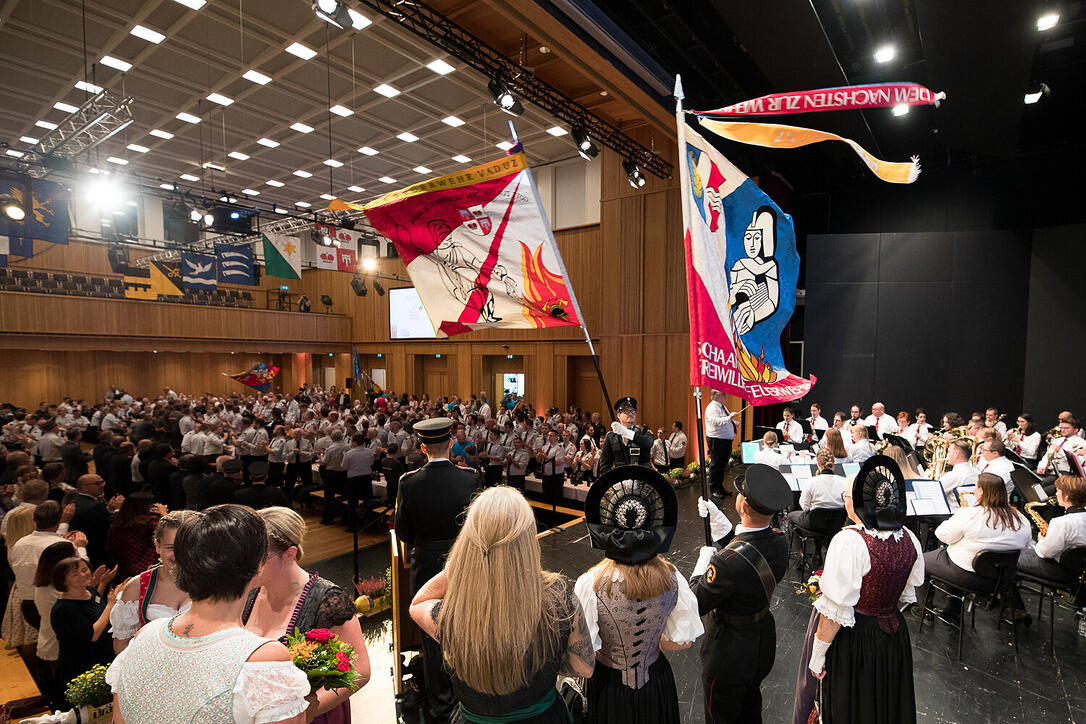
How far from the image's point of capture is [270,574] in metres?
1.96

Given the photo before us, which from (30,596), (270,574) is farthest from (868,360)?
(30,596)

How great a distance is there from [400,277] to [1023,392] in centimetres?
2098

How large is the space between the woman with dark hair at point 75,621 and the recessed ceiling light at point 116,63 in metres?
11.3

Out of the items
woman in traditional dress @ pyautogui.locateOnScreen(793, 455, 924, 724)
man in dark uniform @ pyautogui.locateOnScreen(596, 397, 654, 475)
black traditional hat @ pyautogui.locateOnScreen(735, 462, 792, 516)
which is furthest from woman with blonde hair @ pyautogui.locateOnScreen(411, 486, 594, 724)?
man in dark uniform @ pyautogui.locateOnScreen(596, 397, 654, 475)

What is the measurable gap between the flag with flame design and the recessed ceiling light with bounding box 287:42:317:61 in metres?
7.86

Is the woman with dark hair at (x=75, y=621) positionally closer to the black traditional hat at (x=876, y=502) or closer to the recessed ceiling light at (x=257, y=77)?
the black traditional hat at (x=876, y=502)

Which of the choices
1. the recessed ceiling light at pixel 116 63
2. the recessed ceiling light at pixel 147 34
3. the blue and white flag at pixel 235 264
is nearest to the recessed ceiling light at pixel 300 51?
the recessed ceiling light at pixel 147 34

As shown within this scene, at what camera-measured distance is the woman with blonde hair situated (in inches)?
60.5

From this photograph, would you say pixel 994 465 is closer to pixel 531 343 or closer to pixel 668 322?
pixel 668 322

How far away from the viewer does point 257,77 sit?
10297 millimetres

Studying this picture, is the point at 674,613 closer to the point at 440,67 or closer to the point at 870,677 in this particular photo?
the point at 870,677

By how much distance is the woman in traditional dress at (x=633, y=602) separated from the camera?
196 cm

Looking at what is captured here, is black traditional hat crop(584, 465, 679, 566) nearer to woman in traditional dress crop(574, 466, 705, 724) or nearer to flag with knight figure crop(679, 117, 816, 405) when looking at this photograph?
woman in traditional dress crop(574, 466, 705, 724)

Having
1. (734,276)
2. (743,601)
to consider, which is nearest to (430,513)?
(743,601)
